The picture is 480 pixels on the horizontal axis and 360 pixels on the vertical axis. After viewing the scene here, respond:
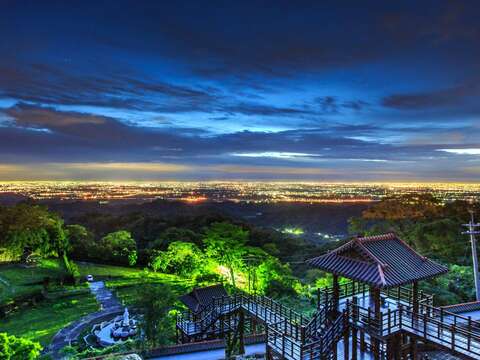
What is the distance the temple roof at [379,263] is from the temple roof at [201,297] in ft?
37.0

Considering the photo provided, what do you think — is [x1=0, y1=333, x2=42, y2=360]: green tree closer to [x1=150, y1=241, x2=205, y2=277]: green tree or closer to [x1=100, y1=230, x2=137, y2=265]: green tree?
[x1=150, y1=241, x2=205, y2=277]: green tree

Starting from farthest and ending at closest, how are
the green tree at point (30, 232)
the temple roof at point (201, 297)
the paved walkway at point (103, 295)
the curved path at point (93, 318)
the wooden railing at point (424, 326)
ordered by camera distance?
the green tree at point (30, 232), the paved walkway at point (103, 295), the curved path at point (93, 318), the temple roof at point (201, 297), the wooden railing at point (424, 326)

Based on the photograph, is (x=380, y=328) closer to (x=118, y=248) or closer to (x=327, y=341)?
(x=327, y=341)

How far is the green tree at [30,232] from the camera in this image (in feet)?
150

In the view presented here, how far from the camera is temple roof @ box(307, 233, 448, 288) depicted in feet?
49.5

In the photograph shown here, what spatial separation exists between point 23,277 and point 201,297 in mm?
31393

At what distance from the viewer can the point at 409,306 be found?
55.7 feet

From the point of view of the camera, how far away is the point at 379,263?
15.3m

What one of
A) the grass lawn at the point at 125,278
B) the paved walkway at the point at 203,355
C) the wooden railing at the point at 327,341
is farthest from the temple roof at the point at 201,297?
the grass lawn at the point at 125,278

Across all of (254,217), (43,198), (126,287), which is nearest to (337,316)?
(126,287)

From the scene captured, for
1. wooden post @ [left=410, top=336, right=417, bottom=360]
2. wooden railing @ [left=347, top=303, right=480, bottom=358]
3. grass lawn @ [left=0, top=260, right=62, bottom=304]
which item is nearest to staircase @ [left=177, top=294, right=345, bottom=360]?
wooden railing @ [left=347, top=303, right=480, bottom=358]

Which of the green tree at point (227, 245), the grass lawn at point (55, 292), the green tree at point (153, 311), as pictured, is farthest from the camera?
the green tree at point (227, 245)

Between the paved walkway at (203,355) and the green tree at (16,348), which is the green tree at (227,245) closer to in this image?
→ the paved walkway at (203,355)

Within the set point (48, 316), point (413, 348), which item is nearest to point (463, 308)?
point (413, 348)
